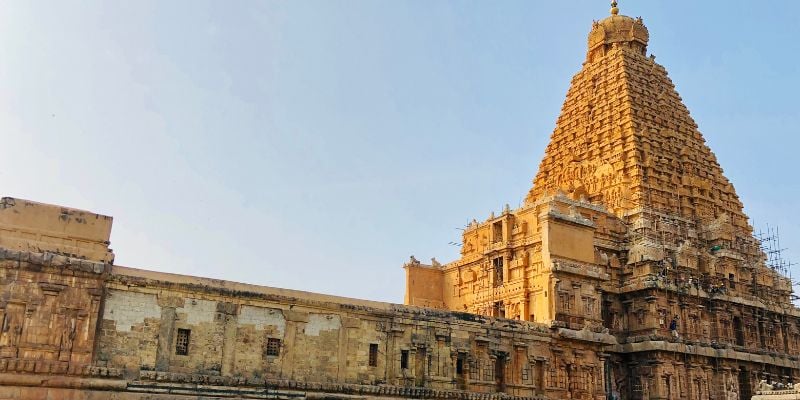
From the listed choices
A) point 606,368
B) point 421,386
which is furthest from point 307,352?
point 606,368

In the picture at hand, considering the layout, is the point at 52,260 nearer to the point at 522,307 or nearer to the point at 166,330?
the point at 166,330

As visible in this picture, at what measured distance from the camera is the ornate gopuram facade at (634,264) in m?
39.5

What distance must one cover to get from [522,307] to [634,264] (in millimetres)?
8601

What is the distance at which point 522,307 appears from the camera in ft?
132

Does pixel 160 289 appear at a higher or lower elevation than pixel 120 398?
higher

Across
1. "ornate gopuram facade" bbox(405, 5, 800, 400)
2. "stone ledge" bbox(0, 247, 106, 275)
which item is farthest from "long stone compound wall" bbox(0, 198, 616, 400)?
"ornate gopuram facade" bbox(405, 5, 800, 400)

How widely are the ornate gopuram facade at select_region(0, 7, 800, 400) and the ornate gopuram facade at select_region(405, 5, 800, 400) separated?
0.12 metres

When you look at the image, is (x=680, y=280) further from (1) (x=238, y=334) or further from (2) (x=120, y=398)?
(2) (x=120, y=398)

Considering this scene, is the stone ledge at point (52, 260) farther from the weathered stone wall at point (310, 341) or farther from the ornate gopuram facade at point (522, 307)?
the weathered stone wall at point (310, 341)

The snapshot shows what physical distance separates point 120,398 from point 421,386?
38.8 ft

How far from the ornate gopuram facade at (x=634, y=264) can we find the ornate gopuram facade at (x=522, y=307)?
0.12 metres

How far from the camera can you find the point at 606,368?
1604 inches

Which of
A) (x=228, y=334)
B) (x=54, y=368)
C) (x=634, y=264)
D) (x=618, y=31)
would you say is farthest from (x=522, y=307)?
(x=618, y=31)

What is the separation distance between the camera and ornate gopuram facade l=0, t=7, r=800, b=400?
25.2m
